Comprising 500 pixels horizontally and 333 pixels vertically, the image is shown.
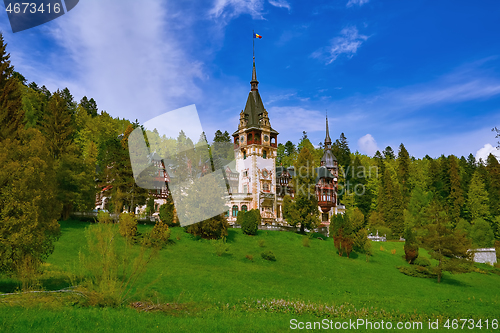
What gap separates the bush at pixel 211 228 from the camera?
1487 inches

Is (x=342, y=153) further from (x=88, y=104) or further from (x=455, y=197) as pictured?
(x=88, y=104)

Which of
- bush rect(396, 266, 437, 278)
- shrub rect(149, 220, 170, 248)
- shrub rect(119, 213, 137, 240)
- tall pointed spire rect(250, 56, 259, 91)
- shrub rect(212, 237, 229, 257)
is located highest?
tall pointed spire rect(250, 56, 259, 91)

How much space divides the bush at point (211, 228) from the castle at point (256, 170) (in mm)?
18129

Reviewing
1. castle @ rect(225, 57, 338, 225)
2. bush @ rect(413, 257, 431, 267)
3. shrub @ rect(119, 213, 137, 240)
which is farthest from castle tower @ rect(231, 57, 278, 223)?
shrub @ rect(119, 213, 137, 240)

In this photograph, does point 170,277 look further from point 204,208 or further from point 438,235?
point 438,235

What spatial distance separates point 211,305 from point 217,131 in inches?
3825

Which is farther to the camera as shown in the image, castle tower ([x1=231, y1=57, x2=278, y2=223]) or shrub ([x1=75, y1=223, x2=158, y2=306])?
castle tower ([x1=231, y1=57, x2=278, y2=223])

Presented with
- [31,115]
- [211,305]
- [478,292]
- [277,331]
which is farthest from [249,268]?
[31,115]

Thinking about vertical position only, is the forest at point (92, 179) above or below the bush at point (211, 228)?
above

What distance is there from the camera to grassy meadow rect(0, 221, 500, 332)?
14.0 m

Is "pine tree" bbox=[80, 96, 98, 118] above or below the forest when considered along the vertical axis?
above

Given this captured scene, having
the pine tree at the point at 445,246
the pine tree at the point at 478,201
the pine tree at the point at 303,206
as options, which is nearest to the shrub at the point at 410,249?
the pine tree at the point at 445,246

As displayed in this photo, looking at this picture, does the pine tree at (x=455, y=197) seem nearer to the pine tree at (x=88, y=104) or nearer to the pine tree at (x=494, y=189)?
the pine tree at (x=494, y=189)

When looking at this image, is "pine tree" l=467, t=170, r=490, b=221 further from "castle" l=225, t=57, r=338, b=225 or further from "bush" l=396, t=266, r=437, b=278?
"bush" l=396, t=266, r=437, b=278
